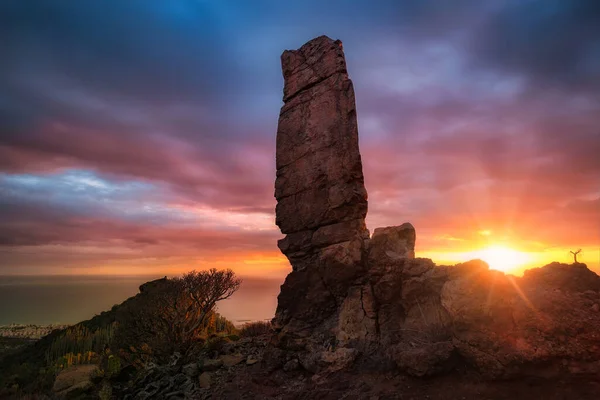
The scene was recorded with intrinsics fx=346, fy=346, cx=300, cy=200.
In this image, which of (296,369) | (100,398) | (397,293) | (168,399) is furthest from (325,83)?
(100,398)

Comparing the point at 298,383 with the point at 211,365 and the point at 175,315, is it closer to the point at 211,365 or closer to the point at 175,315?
the point at 211,365

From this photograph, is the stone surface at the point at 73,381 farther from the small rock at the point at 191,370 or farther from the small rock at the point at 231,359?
the small rock at the point at 231,359

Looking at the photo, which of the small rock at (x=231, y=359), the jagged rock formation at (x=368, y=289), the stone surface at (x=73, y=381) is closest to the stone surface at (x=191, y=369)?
the small rock at (x=231, y=359)

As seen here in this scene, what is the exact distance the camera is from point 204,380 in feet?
45.4

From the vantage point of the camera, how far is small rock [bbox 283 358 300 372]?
41.7 ft

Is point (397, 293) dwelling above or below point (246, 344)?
above

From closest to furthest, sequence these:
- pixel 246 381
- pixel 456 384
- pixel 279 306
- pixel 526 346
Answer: pixel 526 346 < pixel 456 384 < pixel 246 381 < pixel 279 306

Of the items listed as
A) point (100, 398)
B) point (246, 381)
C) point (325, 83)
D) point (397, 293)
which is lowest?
point (100, 398)

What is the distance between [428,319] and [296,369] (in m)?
5.13

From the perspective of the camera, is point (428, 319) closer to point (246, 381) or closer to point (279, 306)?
point (279, 306)

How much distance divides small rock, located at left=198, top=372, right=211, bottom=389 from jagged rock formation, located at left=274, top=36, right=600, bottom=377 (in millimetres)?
3070

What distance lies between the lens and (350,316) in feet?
41.4

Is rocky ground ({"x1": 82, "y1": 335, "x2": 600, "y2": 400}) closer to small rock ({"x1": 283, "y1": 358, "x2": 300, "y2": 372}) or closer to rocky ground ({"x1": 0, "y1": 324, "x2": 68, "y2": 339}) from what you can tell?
small rock ({"x1": 283, "y1": 358, "x2": 300, "y2": 372})

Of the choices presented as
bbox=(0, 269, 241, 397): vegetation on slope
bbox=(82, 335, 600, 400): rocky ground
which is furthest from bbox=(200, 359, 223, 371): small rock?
bbox=(0, 269, 241, 397): vegetation on slope
